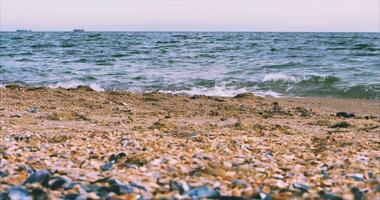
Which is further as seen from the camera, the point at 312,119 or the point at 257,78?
the point at 257,78

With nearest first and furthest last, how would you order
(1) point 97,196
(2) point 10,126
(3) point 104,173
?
(1) point 97,196, (3) point 104,173, (2) point 10,126

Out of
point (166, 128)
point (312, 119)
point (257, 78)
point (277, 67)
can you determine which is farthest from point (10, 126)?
point (277, 67)

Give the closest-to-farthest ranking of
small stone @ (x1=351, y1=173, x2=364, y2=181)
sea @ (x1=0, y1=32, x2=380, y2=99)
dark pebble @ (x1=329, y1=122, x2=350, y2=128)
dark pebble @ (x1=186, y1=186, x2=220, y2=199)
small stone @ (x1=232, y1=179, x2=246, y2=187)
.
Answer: dark pebble @ (x1=186, y1=186, x2=220, y2=199) < small stone @ (x1=232, y1=179, x2=246, y2=187) < small stone @ (x1=351, y1=173, x2=364, y2=181) < dark pebble @ (x1=329, y1=122, x2=350, y2=128) < sea @ (x1=0, y1=32, x2=380, y2=99)

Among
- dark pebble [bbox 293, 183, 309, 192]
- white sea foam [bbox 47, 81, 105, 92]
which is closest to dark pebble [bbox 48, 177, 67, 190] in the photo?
dark pebble [bbox 293, 183, 309, 192]

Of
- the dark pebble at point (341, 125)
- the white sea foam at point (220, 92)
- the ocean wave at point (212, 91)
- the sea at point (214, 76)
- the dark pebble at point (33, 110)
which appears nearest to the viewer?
the dark pebble at point (341, 125)

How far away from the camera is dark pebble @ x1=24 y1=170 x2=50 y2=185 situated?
420 centimetres

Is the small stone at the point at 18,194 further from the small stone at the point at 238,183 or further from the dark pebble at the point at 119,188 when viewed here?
the small stone at the point at 238,183

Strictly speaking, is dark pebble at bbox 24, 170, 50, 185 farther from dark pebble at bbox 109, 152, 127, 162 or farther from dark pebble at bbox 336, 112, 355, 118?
dark pebble at bbox 336, 112, 355, 118

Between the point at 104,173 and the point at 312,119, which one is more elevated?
the point at 104,173

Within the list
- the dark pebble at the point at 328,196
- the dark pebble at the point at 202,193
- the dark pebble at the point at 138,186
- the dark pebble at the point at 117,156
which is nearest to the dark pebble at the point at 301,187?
the dark pebble at the point at 328,196

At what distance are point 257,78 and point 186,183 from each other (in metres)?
14.6

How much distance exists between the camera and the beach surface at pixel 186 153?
4.15 meters

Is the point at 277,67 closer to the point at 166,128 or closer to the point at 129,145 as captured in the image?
the point at 166,128

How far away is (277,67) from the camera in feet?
71.5
